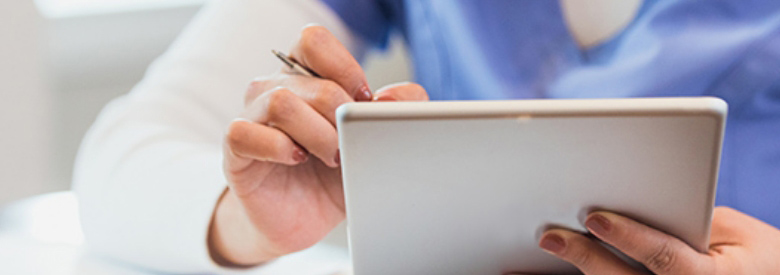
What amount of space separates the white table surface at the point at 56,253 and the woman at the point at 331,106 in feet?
0.05

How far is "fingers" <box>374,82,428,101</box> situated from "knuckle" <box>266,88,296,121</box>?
58 millimetres

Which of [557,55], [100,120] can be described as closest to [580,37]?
[557,55]

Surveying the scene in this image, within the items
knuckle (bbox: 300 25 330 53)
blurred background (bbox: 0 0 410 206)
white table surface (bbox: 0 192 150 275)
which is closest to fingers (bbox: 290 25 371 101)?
knuckle (bbox: 300 25 330 53)

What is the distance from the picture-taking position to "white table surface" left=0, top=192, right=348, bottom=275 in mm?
560

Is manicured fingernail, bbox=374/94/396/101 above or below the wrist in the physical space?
above

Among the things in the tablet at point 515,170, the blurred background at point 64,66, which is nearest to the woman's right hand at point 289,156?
the tablet at point 515,170

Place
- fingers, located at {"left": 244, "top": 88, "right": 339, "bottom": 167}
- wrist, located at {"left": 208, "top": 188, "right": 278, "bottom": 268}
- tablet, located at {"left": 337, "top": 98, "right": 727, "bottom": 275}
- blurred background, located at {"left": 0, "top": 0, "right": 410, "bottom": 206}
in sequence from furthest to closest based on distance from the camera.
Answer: blurred background, located at {"left": 0, "top": 0, "right": 410, "bottom": 206} → wrist, located at {"left": 208, "top": 188, "right": 278, "bottom": 268} → fingers, located at {"left": 244, "top": 88, "right": 339, "bottom": 167} → tablet, located at {"left": 337, "top": 98, "right": 727, "bottom": 275}

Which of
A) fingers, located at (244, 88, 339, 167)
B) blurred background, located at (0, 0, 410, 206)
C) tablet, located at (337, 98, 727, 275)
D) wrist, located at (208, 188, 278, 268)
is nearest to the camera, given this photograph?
tablet, located at (337, 98, 727, 275)

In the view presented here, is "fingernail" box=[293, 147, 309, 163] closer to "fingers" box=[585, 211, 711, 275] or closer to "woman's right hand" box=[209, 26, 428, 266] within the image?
"woman's right hand" box=[209, 26, 428, 266]

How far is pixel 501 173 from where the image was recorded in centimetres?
30

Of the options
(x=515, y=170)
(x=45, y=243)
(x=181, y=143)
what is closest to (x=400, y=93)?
(x=515, y=170)

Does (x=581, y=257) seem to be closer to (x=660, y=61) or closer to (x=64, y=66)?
(x=660, y=61)

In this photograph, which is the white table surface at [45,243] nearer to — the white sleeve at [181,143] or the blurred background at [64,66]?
the white sleeve at [181,143]

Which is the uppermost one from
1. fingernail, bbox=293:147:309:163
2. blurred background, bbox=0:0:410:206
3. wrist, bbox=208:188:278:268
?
blurred background, bbox=0:0:410:206
